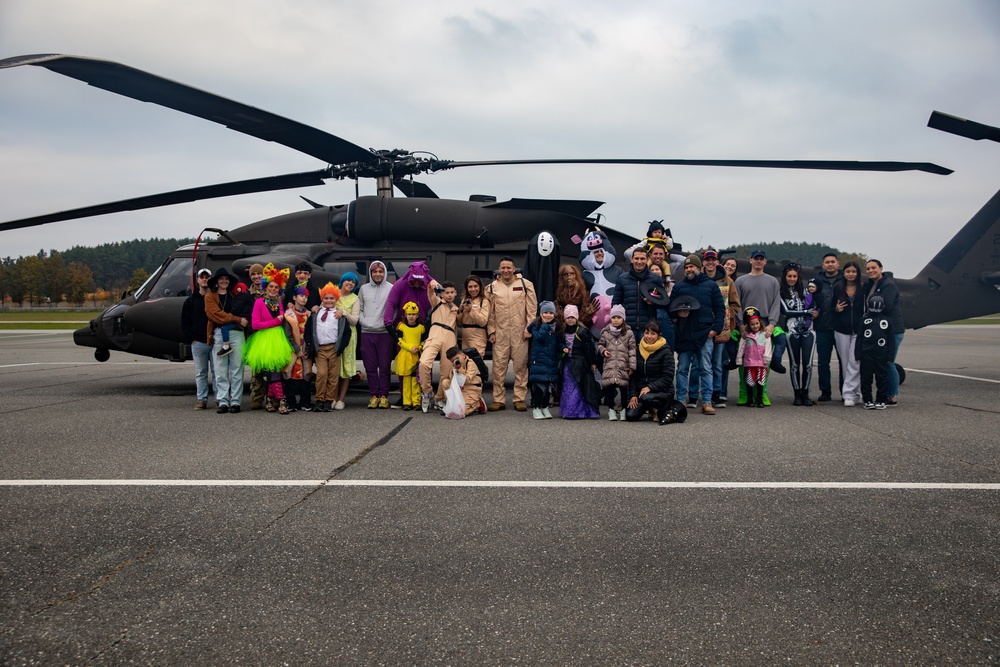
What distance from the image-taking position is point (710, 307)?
8406mm

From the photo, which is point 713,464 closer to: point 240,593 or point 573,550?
point 573,550

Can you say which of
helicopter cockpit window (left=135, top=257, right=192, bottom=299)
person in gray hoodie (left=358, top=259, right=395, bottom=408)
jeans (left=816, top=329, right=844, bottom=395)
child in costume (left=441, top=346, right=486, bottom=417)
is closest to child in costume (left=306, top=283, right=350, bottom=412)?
person in gray hoodie (left=358, top=259, right=395, bottom=408)

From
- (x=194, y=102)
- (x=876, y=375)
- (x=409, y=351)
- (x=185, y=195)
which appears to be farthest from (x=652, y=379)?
(x=185, y=195)

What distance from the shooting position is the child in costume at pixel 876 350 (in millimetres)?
8750

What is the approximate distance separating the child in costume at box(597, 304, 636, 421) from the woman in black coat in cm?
10

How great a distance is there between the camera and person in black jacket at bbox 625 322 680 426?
7645 millimetres

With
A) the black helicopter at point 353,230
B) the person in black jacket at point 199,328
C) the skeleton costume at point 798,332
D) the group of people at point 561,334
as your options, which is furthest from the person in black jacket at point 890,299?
the person in black jacket at point 199,328

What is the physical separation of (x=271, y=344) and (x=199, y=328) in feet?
3.46

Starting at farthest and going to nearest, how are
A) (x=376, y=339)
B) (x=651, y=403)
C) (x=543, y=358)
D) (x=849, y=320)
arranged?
1. (x=849, y=320)
2. (x=376, y=339)
3. (x=543, y=358)
4. (x=651, y=403)

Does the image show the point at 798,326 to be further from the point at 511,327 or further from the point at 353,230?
the point at 353,230

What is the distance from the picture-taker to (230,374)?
8.62 m

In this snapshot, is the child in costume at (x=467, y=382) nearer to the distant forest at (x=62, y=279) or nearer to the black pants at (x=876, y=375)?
the black pants at (x=876, y=375)

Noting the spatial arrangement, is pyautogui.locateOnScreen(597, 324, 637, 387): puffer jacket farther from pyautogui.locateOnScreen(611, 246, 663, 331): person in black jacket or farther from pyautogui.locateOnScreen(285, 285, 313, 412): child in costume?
pyautogui.locateOnScreen(285, 285, 313, 412): child in costume

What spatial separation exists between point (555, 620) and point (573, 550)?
804mm
